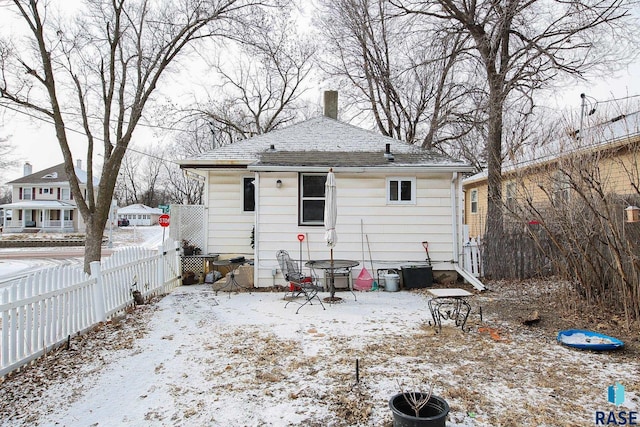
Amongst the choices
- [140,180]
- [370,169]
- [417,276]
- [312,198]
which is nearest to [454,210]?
[417,276]

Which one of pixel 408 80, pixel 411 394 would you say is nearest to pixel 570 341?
pixel 411 394

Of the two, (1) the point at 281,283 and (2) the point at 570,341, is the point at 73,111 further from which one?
(2) the point at 570,341

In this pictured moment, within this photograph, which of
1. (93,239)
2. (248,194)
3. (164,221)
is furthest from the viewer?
(93,239)

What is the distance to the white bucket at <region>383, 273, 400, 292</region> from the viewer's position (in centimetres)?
884

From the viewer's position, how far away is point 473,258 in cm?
960

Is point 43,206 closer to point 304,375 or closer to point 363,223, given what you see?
point 363,223

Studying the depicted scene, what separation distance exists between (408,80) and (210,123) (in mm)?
11854

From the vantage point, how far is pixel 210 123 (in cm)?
2366

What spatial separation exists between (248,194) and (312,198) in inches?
86.0

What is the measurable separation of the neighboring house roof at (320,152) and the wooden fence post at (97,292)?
3977mm

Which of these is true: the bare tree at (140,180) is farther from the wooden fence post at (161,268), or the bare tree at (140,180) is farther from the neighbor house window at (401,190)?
the neighbor house window at (401,190)

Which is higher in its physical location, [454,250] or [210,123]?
[210,123]

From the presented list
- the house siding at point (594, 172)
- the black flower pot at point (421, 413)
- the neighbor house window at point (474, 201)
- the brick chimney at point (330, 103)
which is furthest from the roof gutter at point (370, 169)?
the neighbor house window at point (474, 201)

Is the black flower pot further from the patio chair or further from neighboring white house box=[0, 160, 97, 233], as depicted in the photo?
neighboring white house box=[0, 160, 97, 233]
